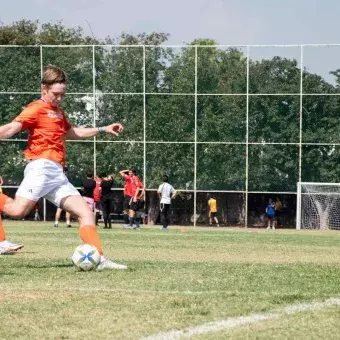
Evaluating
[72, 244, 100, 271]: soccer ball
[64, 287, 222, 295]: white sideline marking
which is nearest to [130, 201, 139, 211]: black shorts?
[72, 244, 100, 271]: soccer ball

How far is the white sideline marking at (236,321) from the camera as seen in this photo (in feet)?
22.7

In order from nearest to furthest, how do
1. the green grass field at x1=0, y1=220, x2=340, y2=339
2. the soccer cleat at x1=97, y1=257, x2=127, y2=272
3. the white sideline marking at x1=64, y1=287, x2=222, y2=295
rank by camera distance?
the green grass field at x1=0, y1=220, x2=340, y2=339
the white sideline marking at x1=64, y1=287, x2=222, y2=295
the soccer cleat at x1=97, y1=257, x2=127, y2=272

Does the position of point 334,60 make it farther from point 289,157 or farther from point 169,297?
point 169,297

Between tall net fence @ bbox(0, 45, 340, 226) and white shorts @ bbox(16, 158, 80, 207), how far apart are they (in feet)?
100

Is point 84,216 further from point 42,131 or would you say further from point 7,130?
point 7,130

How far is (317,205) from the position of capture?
42.0 metres

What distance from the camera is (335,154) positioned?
139 feet

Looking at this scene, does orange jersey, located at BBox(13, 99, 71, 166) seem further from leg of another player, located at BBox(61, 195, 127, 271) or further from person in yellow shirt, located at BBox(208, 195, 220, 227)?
person in yellow shirt, located at BBox(208, 195, 220, 227)

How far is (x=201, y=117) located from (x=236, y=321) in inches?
1415

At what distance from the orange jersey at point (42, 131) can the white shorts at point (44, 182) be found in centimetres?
9

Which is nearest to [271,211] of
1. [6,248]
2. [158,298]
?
[6,248]

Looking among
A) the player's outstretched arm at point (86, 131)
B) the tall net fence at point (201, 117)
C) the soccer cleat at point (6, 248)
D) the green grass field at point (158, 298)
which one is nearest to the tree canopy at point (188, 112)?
the tall net fence at point (201, 117)

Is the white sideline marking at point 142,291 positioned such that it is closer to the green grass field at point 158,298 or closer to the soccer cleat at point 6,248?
the green grass field at point 158,298

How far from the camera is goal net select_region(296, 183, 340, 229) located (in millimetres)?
41562
